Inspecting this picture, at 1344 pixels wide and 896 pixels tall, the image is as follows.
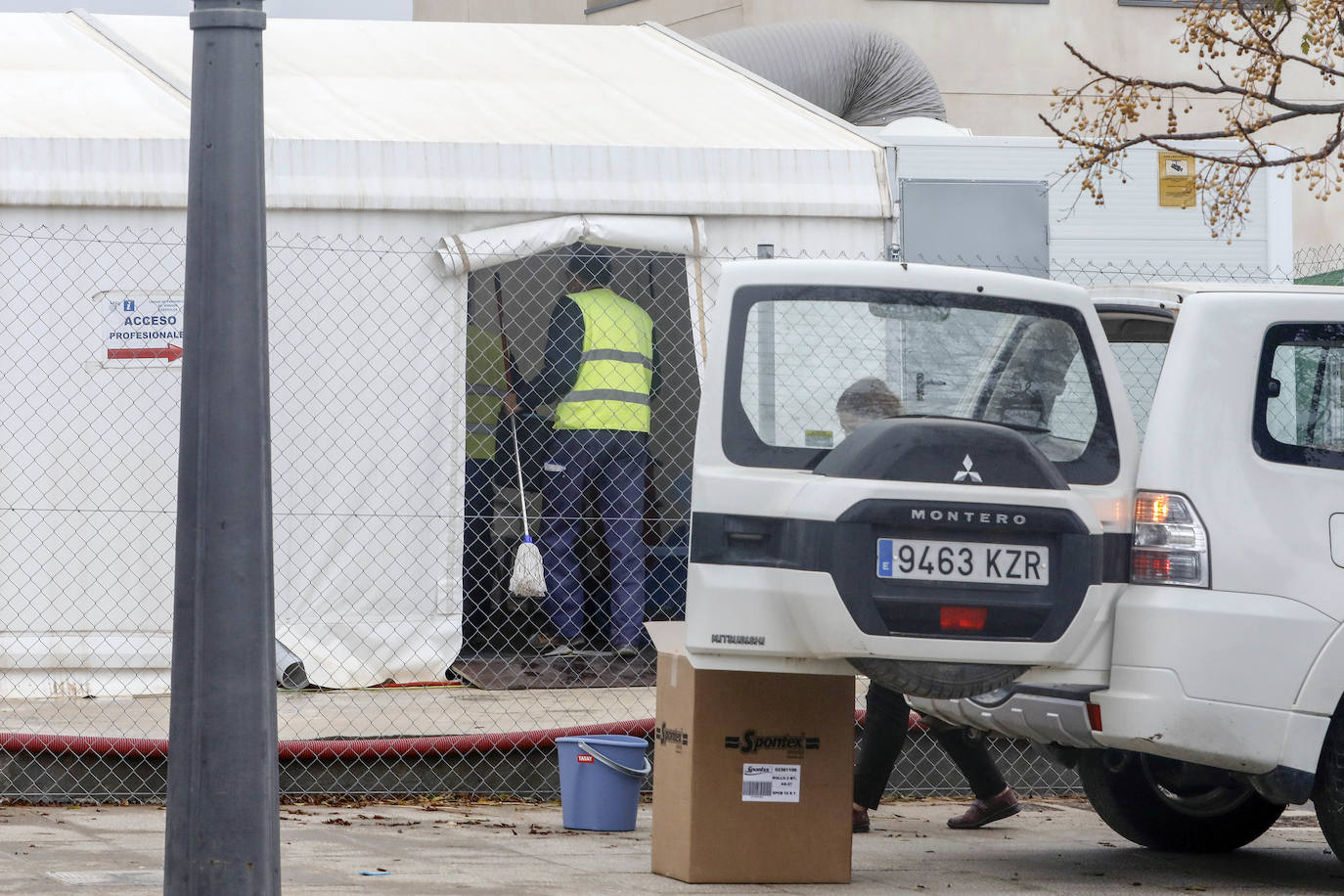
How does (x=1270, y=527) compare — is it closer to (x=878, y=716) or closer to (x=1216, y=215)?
(x=878, y=716)

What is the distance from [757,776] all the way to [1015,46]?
15027mm

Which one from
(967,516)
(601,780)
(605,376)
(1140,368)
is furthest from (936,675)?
(605,376)

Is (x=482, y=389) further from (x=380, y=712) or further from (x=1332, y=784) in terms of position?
(x=1332, y=784)

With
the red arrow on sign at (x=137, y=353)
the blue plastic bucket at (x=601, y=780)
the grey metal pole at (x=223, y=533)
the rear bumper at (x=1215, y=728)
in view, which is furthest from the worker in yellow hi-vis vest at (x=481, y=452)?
the grey metal pole at (x=223, y=533)

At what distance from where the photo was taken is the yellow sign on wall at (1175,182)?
386 inches

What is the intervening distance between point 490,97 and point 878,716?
460cm

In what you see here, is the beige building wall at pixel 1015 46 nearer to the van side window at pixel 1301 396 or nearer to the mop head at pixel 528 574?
the mop head at pixel 528 574

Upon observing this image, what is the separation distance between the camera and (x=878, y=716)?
6402 millimetres

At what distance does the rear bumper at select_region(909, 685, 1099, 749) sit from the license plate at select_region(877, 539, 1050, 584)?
45 cm

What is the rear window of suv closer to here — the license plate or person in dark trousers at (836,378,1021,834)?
the license plate

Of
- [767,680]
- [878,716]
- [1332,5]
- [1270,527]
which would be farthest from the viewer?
[1332,5]

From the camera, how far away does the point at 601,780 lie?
6570mm

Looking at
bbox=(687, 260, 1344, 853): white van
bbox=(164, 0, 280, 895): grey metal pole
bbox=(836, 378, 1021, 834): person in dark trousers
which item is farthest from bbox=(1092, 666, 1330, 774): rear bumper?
bbox=(164, 0, 280, 895): grey metal pole

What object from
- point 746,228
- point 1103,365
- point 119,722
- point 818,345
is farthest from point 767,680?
point 746,228
